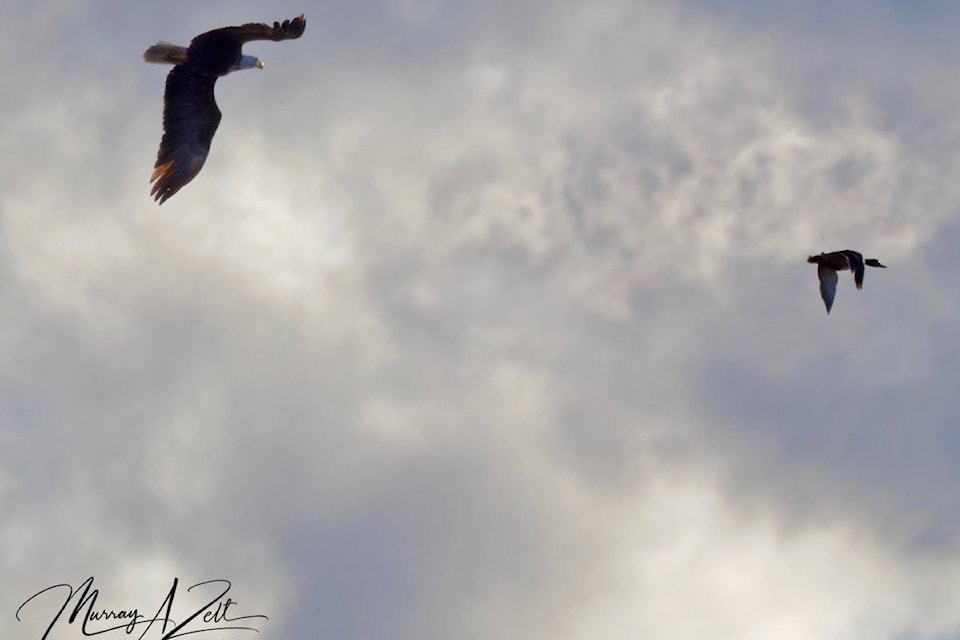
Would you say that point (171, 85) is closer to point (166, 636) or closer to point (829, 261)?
point (166, 636)

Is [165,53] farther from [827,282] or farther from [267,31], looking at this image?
[827,282]

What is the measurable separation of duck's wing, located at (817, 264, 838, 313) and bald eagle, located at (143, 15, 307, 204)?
18.8 meters

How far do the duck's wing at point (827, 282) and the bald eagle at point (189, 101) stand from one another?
18.8m

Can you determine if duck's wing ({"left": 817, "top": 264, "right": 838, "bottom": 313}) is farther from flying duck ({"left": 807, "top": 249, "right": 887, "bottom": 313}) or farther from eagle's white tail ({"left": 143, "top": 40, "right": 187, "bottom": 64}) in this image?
eagle's white tail ({"left": 143, "top": 40, "right": 187, "bottom": 64})

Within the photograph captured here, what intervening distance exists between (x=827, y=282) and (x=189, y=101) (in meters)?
20.7

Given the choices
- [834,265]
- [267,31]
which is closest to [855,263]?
[834,265]

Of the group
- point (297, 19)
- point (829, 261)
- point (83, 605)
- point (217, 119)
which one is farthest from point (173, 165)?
point (829, 261)

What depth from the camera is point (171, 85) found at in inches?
1602

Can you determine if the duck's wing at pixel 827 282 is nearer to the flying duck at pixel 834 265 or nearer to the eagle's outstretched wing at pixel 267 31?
the flying duck at pixel 834 265

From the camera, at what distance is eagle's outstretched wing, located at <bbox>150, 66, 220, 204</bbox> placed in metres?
40.7

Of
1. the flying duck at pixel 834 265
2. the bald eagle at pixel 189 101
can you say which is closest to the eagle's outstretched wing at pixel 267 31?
the bald eagle at pixel 189 101

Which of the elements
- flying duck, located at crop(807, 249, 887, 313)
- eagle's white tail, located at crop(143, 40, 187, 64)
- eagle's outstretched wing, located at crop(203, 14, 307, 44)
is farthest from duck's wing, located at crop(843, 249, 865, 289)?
eagle's white tail, located at crop(143, 40, 187, 64)

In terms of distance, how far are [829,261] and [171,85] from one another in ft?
69.5

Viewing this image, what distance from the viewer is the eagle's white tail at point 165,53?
129 ft
